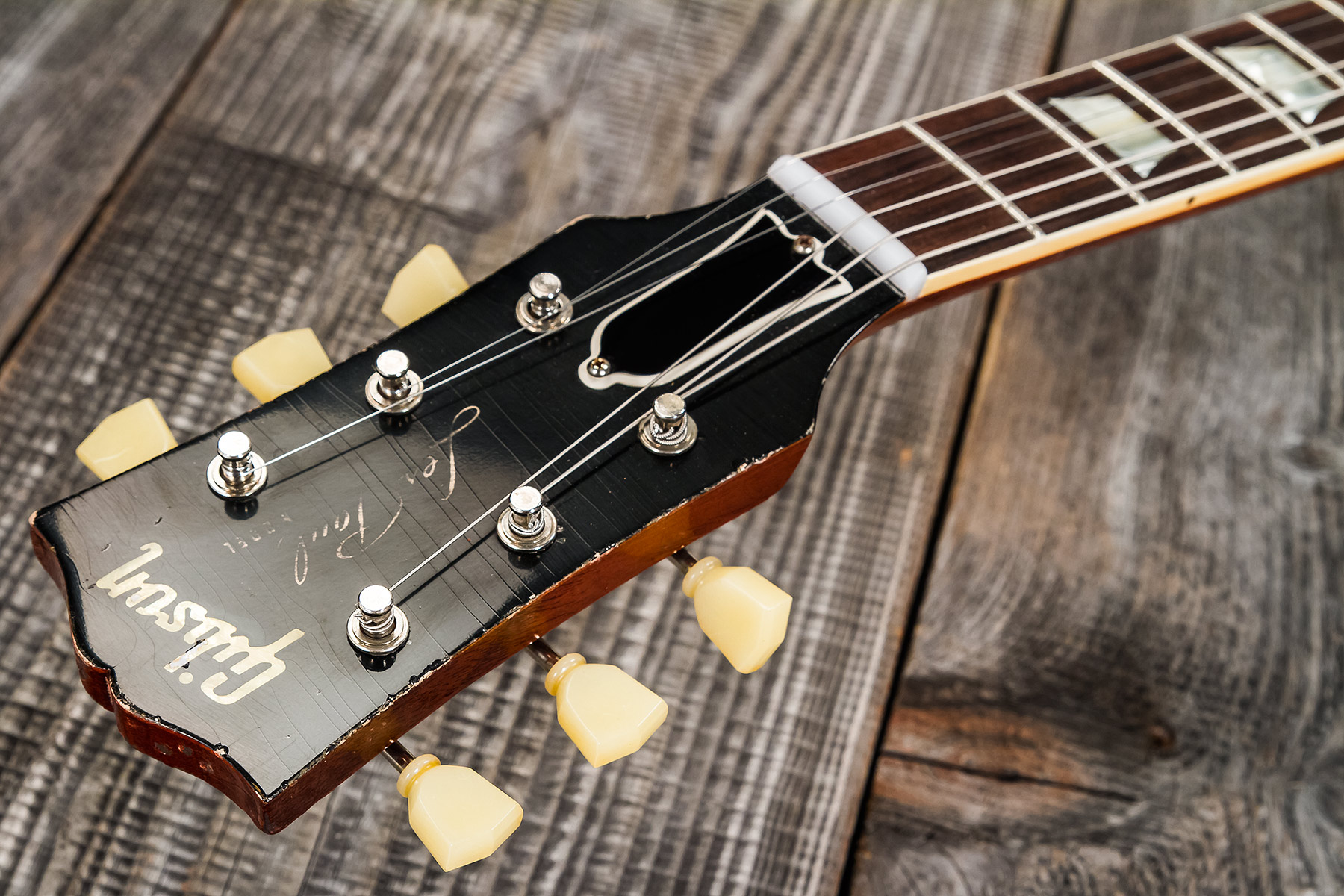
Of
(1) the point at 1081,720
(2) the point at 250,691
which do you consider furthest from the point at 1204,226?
(2) the point at 250,691

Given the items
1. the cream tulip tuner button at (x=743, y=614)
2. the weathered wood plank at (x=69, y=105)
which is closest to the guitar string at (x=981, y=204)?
the cream tulip tuner button at (x=743, y=614)

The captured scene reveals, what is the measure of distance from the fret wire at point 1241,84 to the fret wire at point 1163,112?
0.25ft

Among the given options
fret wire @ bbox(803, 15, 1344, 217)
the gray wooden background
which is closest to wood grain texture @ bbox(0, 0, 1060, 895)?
the gray wooden background

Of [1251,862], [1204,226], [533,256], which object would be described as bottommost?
[1251,862]

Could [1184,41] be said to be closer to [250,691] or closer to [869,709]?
[869,709]

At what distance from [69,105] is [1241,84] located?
3.04ft

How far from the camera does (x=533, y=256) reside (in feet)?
1.92

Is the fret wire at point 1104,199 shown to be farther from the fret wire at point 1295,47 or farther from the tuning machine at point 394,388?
the tuning machine at point 394,388

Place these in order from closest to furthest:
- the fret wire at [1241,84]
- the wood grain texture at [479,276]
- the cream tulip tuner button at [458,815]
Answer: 1. the cream tulip tuner button at [458,815]
2. the wood grain texture at [479,276]
3. the fret wire at [1241,84]

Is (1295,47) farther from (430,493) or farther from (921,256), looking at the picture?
(430,493)

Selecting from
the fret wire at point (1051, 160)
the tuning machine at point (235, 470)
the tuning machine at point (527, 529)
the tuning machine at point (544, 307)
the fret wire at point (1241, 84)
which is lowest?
the tuning machine at point (527, 529)

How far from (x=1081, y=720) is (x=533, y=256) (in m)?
0.48

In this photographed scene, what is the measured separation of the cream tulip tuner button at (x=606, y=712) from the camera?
46 centimetres

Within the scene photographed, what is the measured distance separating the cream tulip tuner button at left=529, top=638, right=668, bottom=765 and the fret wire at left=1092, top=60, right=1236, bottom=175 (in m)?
0.54
